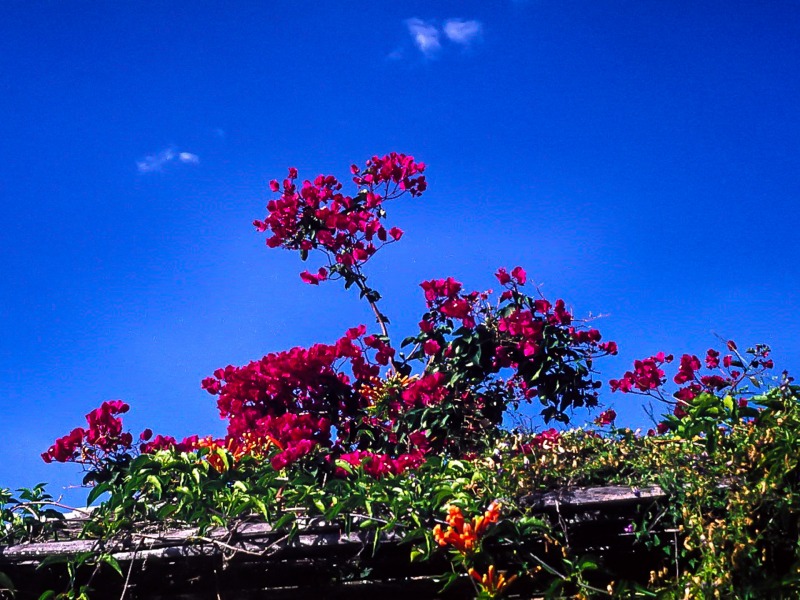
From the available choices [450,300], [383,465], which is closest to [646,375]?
[450,300]

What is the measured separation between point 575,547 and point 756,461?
2.69ft

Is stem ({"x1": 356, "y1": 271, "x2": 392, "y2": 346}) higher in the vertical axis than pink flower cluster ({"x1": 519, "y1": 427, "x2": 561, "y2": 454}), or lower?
higher

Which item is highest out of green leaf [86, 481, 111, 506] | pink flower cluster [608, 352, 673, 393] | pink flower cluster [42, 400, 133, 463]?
pink flower cluster [608, 352, 673, 393]

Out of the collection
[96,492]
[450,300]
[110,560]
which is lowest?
[110,560]

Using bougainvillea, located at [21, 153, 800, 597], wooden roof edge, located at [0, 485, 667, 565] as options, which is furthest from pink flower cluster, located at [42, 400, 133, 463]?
wooden roof edge, located at [0, 485, 667, 565]

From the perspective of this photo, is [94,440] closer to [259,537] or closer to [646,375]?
[259,537]

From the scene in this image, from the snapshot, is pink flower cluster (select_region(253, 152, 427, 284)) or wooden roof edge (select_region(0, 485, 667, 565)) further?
pink flower cluster (select_region(253, 152, 427, 284))

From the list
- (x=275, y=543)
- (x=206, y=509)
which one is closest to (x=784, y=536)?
(x=275, y=543)

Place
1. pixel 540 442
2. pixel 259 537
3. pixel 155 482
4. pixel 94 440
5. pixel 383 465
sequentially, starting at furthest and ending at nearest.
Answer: pixel 94 440 < pixel 383 465 < pixel 540 442 < pixel 155 482 < pixel 259 537

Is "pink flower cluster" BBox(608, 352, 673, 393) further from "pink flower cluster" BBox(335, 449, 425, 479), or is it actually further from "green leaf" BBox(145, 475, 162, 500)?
"green leaf" BBox(145, 475, 162, 500)

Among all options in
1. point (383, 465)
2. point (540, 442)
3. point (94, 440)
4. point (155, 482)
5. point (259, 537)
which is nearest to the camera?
point (259, 537)

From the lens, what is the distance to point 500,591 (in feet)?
10.5

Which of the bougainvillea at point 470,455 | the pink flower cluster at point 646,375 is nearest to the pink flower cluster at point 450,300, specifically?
the bougainvillea at point 470,455

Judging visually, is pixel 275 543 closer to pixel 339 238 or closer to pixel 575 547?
pixel 575 547
